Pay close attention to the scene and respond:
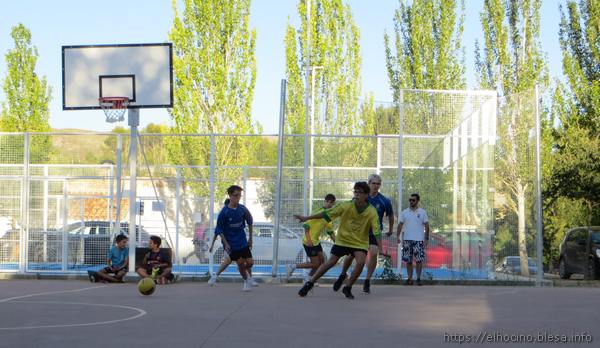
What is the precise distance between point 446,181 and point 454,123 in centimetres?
122

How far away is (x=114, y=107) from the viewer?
69.9 ft

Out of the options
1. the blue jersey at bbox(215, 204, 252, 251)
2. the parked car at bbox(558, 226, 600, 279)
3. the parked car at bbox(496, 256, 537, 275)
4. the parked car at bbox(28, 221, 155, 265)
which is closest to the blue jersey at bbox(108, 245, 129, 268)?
the parked car at bbox(28, 221, 155, 265)

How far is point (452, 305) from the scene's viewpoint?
48.3ft

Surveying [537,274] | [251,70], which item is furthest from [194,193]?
[251,70]

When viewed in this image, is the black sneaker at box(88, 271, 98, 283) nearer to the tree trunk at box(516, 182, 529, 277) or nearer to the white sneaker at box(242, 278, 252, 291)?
the white sneaker at box(242, 278, 252, 291)

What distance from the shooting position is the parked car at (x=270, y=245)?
870 inches

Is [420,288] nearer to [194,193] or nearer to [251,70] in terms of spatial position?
[194,193]

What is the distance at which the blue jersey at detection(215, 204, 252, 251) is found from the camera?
716 inches

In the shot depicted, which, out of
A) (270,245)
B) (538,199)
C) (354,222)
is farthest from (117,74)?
(538,199)

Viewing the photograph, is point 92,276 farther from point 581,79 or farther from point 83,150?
point 83,150

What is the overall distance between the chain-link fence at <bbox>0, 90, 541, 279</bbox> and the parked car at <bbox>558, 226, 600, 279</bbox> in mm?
3376

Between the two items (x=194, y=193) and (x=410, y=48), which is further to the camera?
(x=410, y=48)

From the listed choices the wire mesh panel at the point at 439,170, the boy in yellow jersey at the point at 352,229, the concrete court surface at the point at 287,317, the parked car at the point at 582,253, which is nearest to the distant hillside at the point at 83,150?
the wire mesh panel at the point at 439,170

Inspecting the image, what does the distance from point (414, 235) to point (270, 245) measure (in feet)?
11.9
